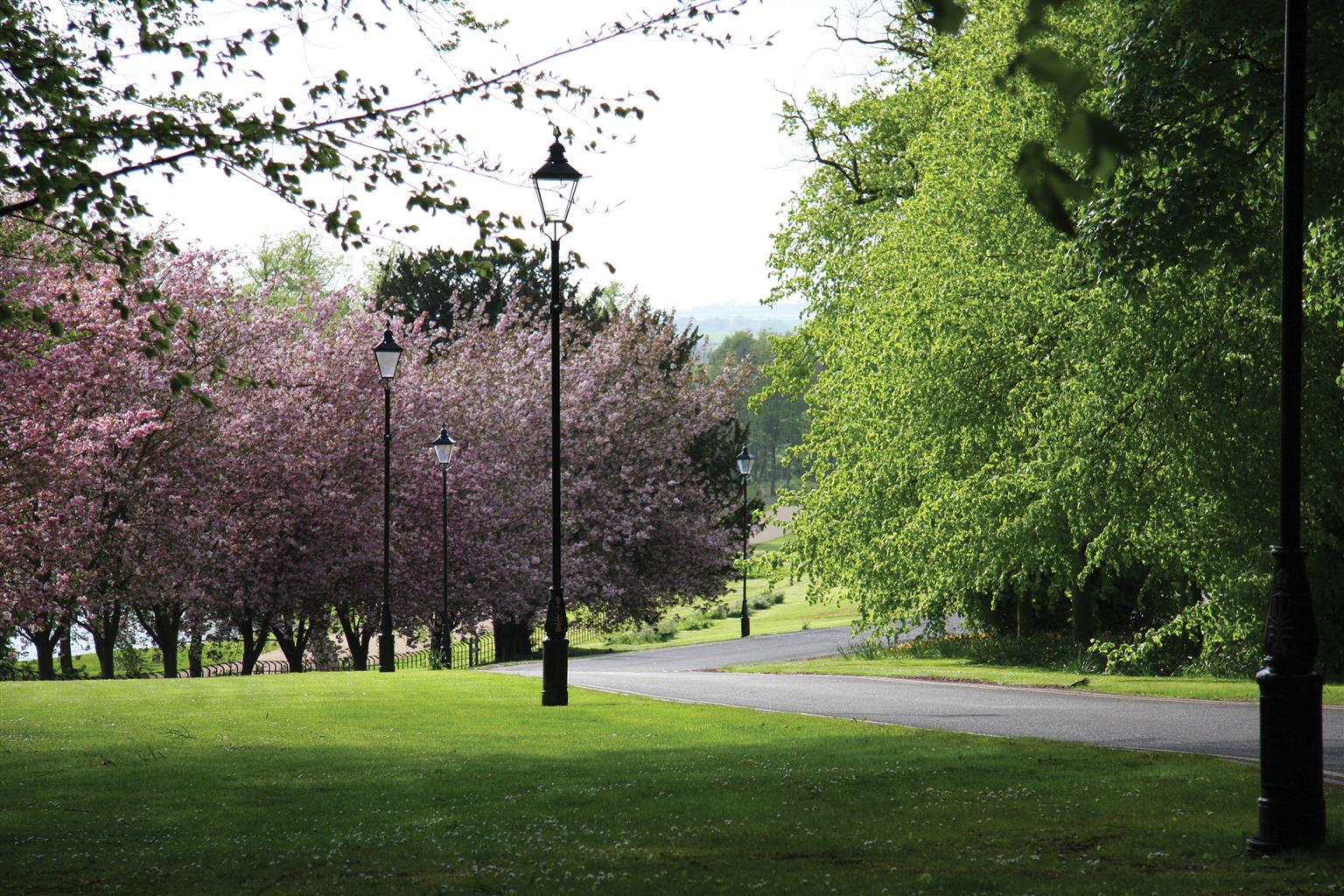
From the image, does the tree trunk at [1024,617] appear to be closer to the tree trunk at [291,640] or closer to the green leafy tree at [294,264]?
the tree trunk at [291,640]

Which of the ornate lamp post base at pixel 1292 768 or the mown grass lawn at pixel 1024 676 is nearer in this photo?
the ornate lamp post base at pixel 1292 768

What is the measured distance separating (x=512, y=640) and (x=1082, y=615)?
21.7m

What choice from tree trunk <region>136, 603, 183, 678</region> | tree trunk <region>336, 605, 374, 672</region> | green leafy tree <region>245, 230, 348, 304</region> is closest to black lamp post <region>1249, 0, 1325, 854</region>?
tree trunk <region>136, 603, 183, 678</region>

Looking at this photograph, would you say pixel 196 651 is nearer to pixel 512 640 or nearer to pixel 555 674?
pixel 512 640

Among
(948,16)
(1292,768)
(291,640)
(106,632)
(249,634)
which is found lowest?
(291,640)

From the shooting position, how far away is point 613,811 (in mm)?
8734

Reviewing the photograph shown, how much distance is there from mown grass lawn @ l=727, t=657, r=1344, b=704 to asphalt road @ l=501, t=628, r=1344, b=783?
612mm

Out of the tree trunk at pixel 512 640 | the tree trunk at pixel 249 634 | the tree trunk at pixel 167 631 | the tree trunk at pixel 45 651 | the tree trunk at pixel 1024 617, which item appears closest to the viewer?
the tree trunk at pixel 1024 617

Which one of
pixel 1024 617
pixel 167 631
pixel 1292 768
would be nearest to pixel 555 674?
pixel 1292 768

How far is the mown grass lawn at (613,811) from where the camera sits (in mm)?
6719

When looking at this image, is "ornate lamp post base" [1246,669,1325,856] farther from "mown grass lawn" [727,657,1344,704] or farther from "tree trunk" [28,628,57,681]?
"tree trunk" [28,628,57,681]

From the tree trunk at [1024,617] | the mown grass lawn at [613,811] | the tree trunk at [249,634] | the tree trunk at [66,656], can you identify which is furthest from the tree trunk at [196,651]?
the tree trunk at [1024,617]

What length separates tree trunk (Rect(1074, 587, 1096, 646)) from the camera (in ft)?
83.4

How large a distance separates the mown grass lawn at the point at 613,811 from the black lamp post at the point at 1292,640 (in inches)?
9.6
